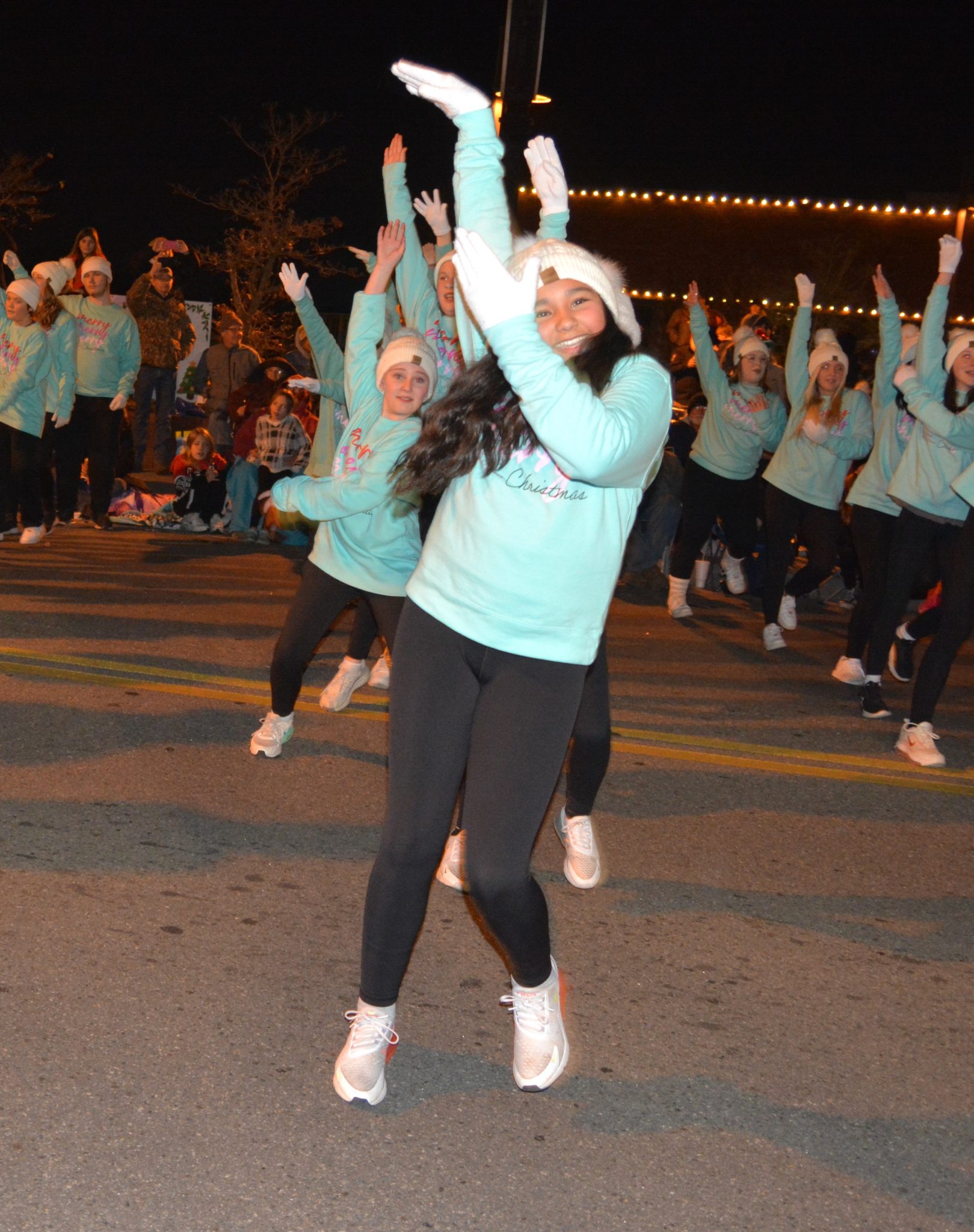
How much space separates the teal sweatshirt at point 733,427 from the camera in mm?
9719

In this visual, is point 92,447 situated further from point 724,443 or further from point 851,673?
point 851,673

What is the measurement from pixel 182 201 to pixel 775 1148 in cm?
3389

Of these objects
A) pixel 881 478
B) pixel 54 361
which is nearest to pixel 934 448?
pixel 881 478

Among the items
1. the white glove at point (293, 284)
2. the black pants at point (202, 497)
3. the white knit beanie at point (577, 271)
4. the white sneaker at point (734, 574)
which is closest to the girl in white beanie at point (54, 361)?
the black pants at point (202, 497)

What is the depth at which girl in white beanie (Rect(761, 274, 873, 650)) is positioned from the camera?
8.88 meters

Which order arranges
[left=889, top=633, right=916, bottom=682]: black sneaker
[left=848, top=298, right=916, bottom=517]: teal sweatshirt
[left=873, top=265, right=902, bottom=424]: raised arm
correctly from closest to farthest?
[left=848, top=298, right=916, bottom=517]: teal sweatshirt → [left=873, top=265, right=902, bottom=424]: raised arm → [left=889, top=633, right=916, bottom=682]: black sneaker

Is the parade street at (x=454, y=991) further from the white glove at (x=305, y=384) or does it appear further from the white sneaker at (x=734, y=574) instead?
the white sneaker at (x=734, y=574)

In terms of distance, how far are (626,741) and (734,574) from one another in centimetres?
498

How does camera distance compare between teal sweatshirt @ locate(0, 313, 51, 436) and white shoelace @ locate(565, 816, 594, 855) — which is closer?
white shoelace @ locate(565, 816, 594, 855)

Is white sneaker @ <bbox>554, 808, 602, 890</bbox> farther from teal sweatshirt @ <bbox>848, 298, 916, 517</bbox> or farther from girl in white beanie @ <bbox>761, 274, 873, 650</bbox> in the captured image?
girl in white beanie @ <bbox>761, 274, 873, 650</bbox>

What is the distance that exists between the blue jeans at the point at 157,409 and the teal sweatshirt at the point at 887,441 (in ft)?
32.5

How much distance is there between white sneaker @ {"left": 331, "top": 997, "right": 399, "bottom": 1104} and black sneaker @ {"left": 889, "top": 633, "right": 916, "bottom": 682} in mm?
6261

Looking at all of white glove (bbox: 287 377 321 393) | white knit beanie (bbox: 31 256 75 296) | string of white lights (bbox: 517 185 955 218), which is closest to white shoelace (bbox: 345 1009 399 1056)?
white glove (bbox: 287 377 321 393)

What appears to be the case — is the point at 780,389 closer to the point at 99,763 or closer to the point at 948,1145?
the point at 99,763
